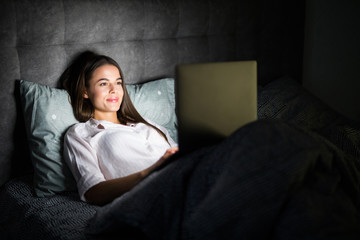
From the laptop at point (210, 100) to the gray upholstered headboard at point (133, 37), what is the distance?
832 millimetres

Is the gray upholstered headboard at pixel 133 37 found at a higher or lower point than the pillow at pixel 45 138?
higher

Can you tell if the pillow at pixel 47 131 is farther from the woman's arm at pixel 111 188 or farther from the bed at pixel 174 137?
the woman's arm at pixel 111 188

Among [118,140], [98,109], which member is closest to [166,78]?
[98,109]

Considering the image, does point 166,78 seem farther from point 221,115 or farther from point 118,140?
point 221,115

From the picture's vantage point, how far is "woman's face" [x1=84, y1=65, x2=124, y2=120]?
155 cm

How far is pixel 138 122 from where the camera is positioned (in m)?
1.69

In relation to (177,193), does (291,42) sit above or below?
above

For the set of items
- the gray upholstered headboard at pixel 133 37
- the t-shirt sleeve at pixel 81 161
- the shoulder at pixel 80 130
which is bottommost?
the t-shirt sleeve at pixel 81 161

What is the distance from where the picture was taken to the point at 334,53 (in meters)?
2.92

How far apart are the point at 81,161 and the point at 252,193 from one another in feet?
2.48

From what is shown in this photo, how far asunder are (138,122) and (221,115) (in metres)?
0.72

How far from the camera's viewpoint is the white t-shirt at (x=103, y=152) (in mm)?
1310

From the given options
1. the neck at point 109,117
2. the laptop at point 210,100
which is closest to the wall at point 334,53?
the neck at point 109,117

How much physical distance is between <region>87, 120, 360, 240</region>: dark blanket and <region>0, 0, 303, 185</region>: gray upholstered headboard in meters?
0.85
